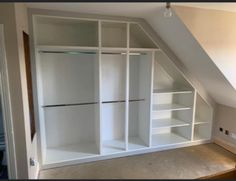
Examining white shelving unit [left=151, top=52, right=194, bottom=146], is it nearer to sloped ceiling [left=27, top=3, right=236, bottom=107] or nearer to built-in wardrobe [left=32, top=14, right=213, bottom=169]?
built-in wardrobe [left=32, top=14, right=213, bottom=169]

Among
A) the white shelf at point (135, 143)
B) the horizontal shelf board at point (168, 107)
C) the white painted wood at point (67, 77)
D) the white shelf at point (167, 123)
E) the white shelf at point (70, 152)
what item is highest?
the white painted wood at point (67, 77)

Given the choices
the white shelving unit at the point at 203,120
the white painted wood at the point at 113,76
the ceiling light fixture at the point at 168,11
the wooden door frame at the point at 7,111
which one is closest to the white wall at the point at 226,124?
the white shelving unit at the point at 203,120

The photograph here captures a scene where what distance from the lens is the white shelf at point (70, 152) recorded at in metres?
2.81

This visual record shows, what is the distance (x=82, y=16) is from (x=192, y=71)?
1.92 meters

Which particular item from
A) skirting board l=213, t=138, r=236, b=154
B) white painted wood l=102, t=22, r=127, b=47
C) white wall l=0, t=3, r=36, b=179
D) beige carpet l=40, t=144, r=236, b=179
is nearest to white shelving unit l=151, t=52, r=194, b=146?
beige carpet l=40, t=144, r=236, b=179

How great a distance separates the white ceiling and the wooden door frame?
749 millimetres

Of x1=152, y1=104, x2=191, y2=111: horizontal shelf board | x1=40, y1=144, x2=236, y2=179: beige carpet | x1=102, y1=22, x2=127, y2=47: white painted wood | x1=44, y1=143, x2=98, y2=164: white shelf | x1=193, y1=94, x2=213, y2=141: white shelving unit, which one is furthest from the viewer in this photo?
x1=193, y1=94, x2=213, y2=141: white shelving unit

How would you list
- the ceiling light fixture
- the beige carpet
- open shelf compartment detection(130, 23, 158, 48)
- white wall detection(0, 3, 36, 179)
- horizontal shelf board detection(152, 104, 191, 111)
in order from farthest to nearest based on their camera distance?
horizontal shelf board detection(152, 104, 191, 111)
open shelf compartment detection(130, 23, 158, 48)
the beige carpet
the ceiling light fixture
white wall detection(0, 3, 36, 179)

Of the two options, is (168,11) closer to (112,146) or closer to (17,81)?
(17,81)

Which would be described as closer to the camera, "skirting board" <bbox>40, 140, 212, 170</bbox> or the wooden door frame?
the wooden door frame

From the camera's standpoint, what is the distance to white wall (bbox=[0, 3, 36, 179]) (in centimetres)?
175

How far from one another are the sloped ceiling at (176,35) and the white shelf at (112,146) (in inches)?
68.1

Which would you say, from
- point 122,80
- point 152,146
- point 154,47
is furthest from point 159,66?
point 152,146

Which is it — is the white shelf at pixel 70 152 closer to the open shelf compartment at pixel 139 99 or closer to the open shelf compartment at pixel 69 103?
the open shelf compartment at pixel 69 103
